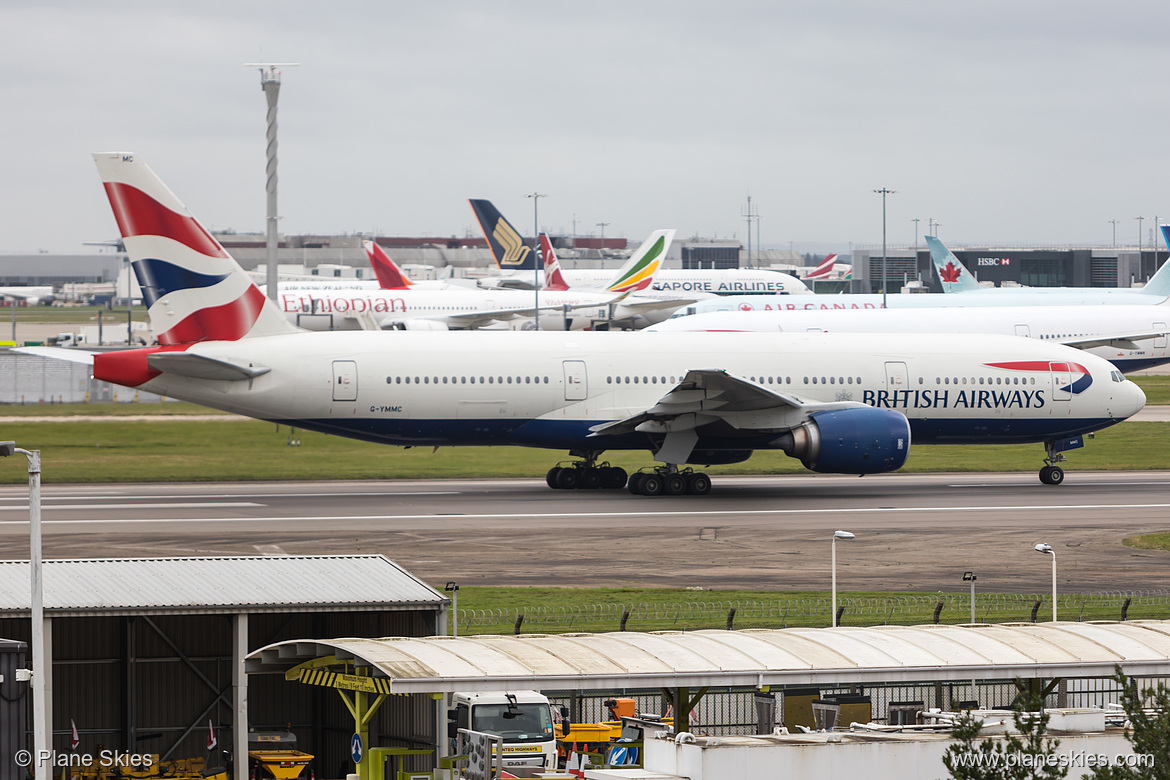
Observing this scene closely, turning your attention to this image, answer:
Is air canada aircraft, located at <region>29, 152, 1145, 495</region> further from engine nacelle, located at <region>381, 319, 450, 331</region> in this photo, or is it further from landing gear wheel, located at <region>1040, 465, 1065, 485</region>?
engine nacelle, located at <region>381, 319, 450, 331</region>

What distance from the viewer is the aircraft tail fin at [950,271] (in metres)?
120

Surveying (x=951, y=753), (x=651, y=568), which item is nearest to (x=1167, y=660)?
(x=951, y=753)

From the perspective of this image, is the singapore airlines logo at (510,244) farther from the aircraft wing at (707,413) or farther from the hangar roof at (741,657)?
the hangar roof at (741,657)

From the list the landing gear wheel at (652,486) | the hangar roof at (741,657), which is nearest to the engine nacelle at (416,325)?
the landing gear wheel at (652,486)

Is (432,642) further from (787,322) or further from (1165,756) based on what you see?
(787,322)

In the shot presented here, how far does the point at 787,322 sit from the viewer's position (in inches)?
2596

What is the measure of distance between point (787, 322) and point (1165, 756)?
5505 cm

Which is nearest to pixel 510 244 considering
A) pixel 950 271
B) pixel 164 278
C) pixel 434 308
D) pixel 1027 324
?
pixel 950 271

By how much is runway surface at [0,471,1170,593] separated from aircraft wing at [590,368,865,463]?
6.15ft

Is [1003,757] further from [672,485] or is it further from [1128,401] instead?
[1128,401]

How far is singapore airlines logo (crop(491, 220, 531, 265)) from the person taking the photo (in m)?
150

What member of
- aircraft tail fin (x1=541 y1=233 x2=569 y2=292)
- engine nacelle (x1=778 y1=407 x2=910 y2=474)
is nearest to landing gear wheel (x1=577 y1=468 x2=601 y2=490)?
engine nacelle (x1=778 y1=407 x2=910 y2=474)

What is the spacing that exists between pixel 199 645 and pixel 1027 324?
50.0 m

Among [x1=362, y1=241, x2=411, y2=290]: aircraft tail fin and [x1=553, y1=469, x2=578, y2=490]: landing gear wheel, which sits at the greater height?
[x1=362, y1=241, x2=411, y2=290]: aircraft tail fin
